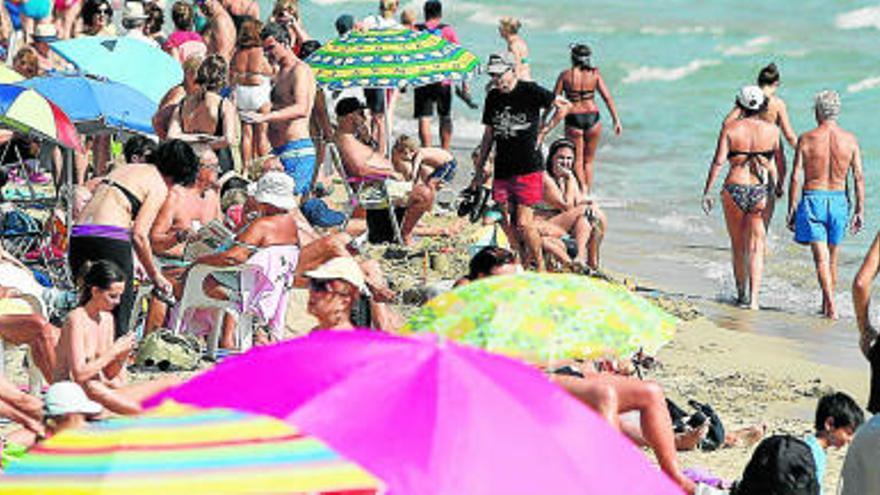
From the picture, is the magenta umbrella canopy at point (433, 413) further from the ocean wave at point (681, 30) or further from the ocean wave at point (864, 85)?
the ocean wave at point (681, 30)

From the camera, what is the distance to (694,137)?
24969mm

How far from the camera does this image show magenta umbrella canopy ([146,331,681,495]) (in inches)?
176

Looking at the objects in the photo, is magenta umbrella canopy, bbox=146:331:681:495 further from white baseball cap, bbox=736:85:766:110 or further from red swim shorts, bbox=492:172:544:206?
white baseball cap, bbox=736:85:766:110

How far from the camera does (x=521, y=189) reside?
40.5 ft

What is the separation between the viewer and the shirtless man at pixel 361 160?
13172 millimetres

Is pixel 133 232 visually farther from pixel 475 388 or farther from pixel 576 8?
pixel 576 8

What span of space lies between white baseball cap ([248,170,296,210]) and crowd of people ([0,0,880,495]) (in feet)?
0.04

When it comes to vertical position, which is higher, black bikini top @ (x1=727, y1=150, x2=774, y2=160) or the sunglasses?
the sunglasses

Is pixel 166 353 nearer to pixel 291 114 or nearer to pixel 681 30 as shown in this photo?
pixel 291 114

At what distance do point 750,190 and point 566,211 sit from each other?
4.04 ft

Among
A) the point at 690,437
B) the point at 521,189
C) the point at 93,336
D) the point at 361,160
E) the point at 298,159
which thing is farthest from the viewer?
the point at 361,160

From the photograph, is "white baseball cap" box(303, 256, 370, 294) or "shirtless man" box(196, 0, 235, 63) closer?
"white baseball cap" box(303, 256, 370, 294)

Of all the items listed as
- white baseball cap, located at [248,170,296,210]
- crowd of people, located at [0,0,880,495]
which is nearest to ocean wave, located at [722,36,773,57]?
crowd of people, located at [0,0,880,495]

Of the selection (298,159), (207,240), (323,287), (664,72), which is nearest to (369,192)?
(298,159)
